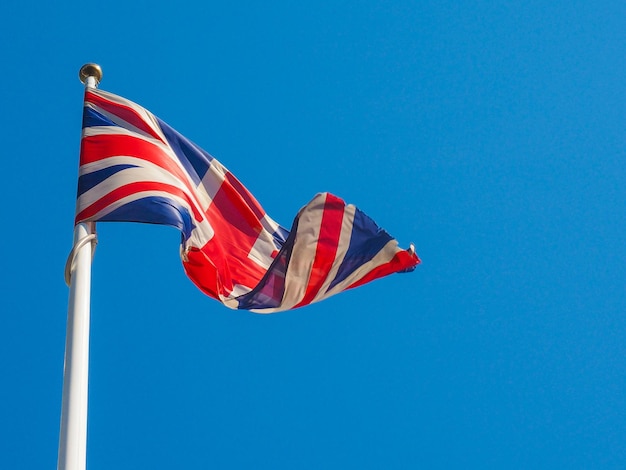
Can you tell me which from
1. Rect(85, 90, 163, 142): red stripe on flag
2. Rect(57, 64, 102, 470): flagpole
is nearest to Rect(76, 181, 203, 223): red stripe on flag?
Rect(57, 64, 102, 470): flagpole

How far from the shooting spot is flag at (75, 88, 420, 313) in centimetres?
1120

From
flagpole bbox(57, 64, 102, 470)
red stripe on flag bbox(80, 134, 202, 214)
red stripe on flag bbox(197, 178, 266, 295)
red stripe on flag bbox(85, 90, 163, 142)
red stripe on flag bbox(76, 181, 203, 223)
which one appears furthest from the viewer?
red stripe on flag bbox(85, 90, 163, 142)

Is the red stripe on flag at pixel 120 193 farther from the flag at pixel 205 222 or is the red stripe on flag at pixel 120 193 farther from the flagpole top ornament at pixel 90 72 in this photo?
the flagpole top ornament at pixel 90 72

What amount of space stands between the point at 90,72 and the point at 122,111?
0.88 metres

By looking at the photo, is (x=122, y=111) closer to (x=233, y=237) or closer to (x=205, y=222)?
(x=205, y=222)

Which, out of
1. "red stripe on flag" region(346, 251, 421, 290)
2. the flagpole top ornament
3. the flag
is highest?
the flagpole top ornament

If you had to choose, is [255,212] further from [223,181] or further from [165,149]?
[165,149]

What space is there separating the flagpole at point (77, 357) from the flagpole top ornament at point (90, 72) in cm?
283

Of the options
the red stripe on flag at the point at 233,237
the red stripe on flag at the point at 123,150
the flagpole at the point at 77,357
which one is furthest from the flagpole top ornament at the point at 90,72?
the flagpole at the point at 77,357

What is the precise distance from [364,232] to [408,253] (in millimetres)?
554

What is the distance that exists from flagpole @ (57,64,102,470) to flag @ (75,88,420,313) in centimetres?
60

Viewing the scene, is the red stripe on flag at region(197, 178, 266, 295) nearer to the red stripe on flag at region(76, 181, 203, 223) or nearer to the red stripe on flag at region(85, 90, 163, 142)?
the red stripe on flag at region(76, 181, 203, 223)

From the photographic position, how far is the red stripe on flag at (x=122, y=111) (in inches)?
493

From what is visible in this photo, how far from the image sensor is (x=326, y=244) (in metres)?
11.4
